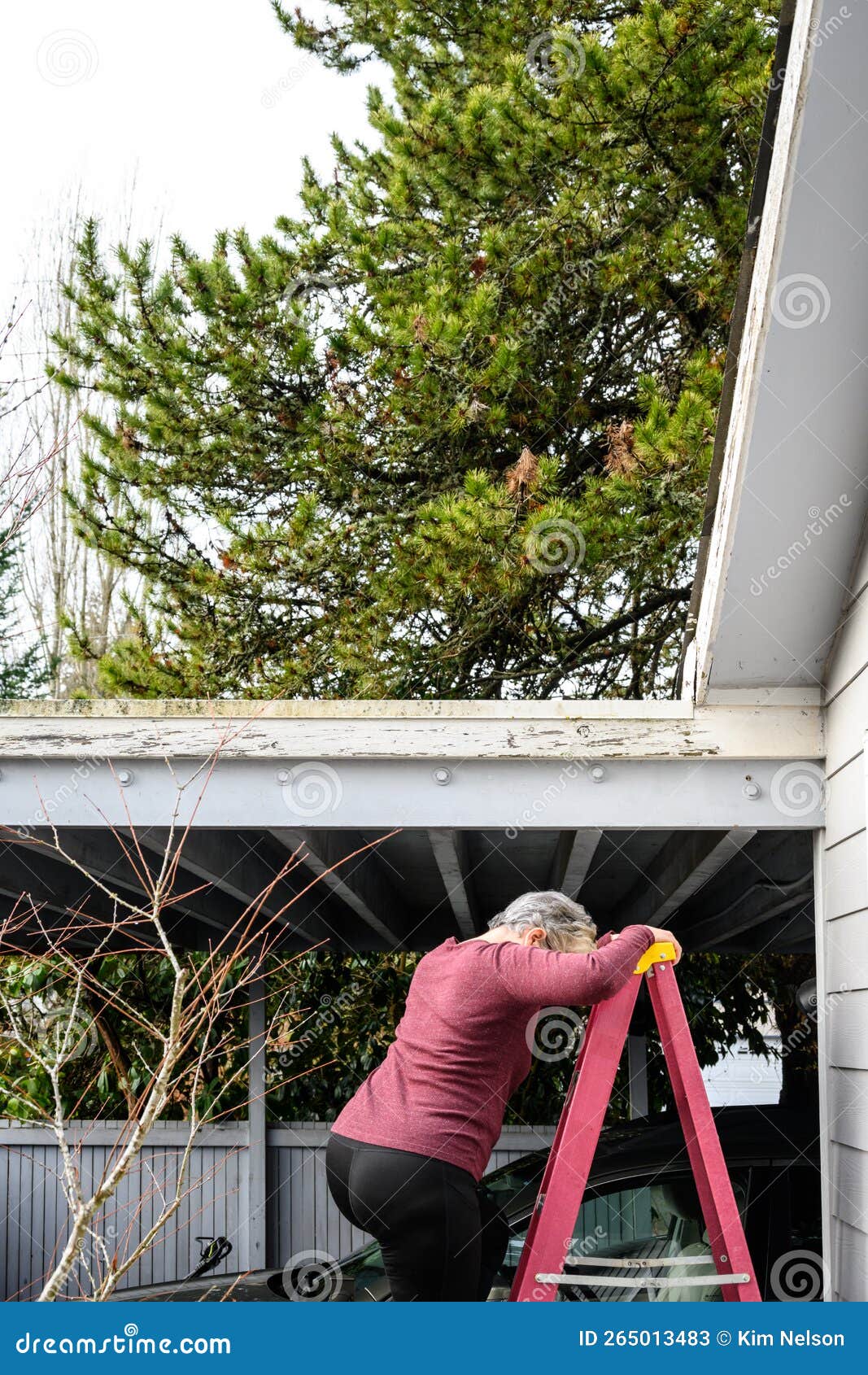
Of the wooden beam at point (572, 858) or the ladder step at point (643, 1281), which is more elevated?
the wooden beam at point (572, 858)

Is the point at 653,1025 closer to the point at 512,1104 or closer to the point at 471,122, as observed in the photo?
the point at 512,1104

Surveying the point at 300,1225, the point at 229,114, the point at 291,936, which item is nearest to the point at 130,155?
the point at 229,114

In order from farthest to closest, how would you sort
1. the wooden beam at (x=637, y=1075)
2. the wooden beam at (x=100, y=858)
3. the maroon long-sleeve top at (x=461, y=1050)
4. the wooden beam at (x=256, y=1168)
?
the wooden beam at (x=637, y=1075), the wooden beam at (x=256, y=1168), the wooden beam at (x=100, y=858), the maroon long-sleeve top at (x=461, y=1050)

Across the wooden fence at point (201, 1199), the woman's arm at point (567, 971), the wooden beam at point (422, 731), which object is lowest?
the wooden fence at point (201, 1199)

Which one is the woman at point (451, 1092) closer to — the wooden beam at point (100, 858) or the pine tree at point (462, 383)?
the wooden beam at point (100, 858)

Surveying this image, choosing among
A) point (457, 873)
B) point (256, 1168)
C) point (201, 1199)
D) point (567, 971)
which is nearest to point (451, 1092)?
point (567, 971)

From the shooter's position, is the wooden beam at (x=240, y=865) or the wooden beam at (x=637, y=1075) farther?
the wooden beam at (x=637, y=1075)

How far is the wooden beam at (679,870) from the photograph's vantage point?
3328 millimetres

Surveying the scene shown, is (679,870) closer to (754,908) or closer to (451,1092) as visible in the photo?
(754,908)

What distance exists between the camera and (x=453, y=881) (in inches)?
165

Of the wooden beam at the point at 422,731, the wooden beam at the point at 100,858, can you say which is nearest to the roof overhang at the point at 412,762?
the wooden beam at the point at 422,731

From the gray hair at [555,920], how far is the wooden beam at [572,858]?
38 cm

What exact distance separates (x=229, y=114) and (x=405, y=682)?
7181 mm

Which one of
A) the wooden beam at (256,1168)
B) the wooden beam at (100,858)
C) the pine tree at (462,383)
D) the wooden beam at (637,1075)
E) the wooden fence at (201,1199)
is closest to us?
the wooden beam at (100,858)
